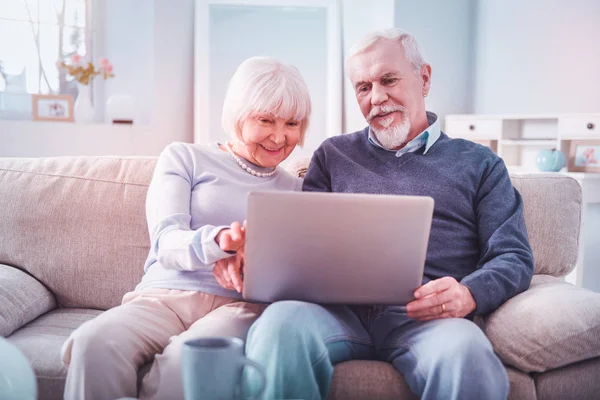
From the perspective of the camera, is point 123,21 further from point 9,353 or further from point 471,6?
point 9,353

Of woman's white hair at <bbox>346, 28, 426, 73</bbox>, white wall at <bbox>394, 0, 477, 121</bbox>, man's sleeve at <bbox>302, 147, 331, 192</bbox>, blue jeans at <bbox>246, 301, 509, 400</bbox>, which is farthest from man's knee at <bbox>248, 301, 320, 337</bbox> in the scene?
white wall at <bbox>394, 0, 477, 121</bbox>

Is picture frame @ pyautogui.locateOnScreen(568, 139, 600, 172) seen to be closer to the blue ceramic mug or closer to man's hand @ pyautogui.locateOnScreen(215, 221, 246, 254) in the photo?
man's hand @ pyautogui.locateOnScreen(215, 221, 246, 254)

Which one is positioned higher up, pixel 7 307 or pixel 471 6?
pixel 471 6

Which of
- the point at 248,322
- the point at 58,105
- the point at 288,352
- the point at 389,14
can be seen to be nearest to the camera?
the point at 288,352

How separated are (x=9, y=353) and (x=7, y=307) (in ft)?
2.87

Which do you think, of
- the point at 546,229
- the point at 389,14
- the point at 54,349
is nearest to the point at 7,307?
the point at 54,349

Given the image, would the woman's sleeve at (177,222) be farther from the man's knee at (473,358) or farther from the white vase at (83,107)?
the white vase at (83,107)

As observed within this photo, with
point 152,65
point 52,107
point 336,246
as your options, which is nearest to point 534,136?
point 152,65

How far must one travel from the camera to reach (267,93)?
1570 millimetres

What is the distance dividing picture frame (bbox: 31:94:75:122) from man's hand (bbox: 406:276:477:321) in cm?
369

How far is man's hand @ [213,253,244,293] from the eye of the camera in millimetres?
1339

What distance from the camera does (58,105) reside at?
4.38 meters

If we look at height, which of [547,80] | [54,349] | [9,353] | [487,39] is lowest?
[54,349]

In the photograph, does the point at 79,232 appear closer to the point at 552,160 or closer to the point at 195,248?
the point at 195,248
